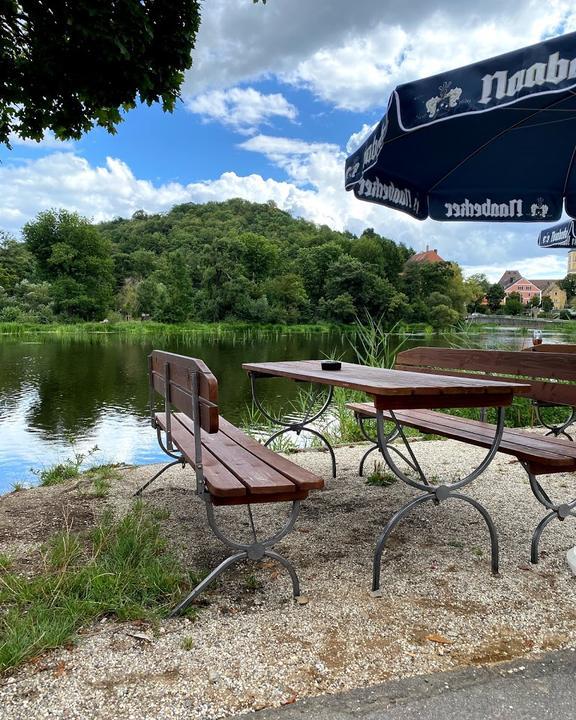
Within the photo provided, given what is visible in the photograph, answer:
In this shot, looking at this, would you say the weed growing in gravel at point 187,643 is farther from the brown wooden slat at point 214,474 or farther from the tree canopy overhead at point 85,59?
the tree canopy overhead at point 85,59

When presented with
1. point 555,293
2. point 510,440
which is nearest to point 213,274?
point 510,440

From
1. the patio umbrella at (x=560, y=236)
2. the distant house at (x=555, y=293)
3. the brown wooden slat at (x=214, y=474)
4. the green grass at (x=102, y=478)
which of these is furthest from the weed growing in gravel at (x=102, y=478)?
the distant house at (x=555, y=293)

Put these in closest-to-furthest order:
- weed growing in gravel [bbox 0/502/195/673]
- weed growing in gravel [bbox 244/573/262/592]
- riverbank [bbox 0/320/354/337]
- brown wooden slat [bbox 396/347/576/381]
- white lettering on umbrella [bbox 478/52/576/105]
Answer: weed growing in gravel [bbox 0/502/195/673] < white lettering on umbrella [bbox 478/52/576/105] < weed growing in gravel [bbox 244/573/262/592] < brown wooden slat [bbox 396/347/576/381] < riverbank [bbox 0/320/354/337]

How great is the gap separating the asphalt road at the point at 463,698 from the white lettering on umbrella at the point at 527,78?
193 centimetres

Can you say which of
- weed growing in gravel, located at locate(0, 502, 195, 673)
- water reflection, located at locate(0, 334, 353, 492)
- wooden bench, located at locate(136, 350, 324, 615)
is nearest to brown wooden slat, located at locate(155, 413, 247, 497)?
wooden bench, located at locate(136, 350, 324, 615)

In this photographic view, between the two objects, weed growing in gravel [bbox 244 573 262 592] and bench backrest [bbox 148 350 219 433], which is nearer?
bench backrest [bbox 148 350 219 433]

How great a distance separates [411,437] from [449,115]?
4.24 m

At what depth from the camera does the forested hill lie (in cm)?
4506

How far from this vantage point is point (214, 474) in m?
2.21

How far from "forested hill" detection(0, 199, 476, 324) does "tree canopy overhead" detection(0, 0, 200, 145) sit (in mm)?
37160

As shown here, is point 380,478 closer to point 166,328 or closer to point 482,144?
point 482,144

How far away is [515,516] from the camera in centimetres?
319

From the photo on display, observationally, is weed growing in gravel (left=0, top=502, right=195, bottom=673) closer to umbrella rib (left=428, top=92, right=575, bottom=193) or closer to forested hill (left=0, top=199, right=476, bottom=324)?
umbrella rib (left=428, top=92, right=575, bottom=193)

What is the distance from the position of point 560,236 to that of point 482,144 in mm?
2696
